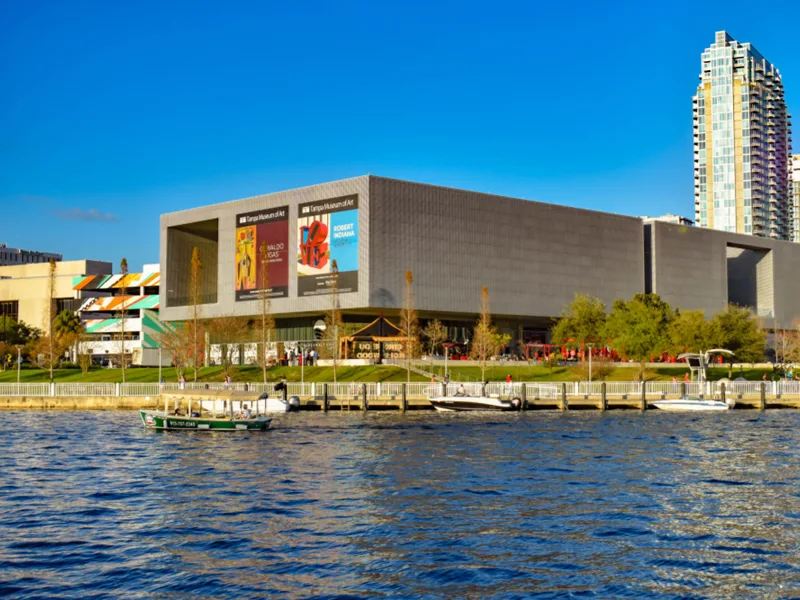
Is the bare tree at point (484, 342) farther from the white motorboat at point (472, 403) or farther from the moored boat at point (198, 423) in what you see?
the moored boat at point (198, 423)

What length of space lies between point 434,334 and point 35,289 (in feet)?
305

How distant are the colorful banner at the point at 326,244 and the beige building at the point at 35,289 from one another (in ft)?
218

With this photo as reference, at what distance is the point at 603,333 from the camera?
Result: 390ft

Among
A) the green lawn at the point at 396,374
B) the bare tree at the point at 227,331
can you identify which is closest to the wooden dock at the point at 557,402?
the green lawn at the point at 396,374

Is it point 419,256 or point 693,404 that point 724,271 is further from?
point 693,404

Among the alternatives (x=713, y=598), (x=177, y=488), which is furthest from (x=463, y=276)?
(x=713, y=598)

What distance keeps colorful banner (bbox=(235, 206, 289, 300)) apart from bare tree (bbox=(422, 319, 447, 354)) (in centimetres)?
1955

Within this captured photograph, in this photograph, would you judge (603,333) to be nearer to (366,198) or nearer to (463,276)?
(463,276)

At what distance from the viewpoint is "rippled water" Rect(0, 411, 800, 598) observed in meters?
22.1

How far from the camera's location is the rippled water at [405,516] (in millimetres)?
22094

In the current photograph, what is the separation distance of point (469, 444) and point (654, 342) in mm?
53753

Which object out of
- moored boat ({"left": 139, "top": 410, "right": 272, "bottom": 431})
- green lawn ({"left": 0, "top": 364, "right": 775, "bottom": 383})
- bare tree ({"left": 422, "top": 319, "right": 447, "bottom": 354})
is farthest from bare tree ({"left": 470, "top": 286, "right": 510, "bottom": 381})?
moored boat ({"left": 139, "top": 410, "right": 272, "bottom": 431})

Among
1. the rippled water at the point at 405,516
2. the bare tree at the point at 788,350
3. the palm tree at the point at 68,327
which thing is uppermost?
the palm tree at the point at 68,327

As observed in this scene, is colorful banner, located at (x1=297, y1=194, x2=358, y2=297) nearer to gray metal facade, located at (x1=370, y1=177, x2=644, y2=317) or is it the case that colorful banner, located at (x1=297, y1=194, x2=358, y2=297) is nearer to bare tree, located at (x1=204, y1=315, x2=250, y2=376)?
gray metal facade, located at (x1=370, y1=177, x2=644, y2=317)
